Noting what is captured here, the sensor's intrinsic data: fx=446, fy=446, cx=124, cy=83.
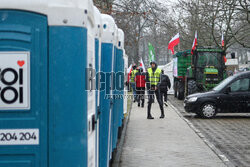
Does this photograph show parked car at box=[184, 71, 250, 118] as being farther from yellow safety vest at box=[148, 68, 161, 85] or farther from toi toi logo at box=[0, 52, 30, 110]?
toi toi logo at box=[0, 52, 30, 110]

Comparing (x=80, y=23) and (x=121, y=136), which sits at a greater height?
(x=80, y=23)

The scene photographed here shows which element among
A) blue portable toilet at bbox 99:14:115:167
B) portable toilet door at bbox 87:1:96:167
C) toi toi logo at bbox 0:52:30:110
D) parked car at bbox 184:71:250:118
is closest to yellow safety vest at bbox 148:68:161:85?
parked car at bbox 184:71:250:118

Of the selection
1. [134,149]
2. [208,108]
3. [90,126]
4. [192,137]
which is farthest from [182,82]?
[90,126]

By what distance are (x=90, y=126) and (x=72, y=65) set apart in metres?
0.73

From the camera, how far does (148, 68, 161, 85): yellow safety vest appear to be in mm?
15656

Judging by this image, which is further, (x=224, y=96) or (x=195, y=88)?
(x=195, y=88)

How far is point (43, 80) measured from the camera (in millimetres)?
3779

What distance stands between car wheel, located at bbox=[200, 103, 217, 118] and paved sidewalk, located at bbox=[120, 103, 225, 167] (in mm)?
2047

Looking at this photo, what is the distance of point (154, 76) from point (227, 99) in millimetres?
3388

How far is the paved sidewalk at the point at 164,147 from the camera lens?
894cm

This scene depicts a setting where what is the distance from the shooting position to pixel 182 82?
92.3ft

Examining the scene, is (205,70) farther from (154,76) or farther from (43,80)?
(43,80)

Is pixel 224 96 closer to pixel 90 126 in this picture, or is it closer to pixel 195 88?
pixel 195 88

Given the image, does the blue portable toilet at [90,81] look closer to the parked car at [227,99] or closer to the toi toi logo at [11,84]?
the toi toi logo at [11,84]
